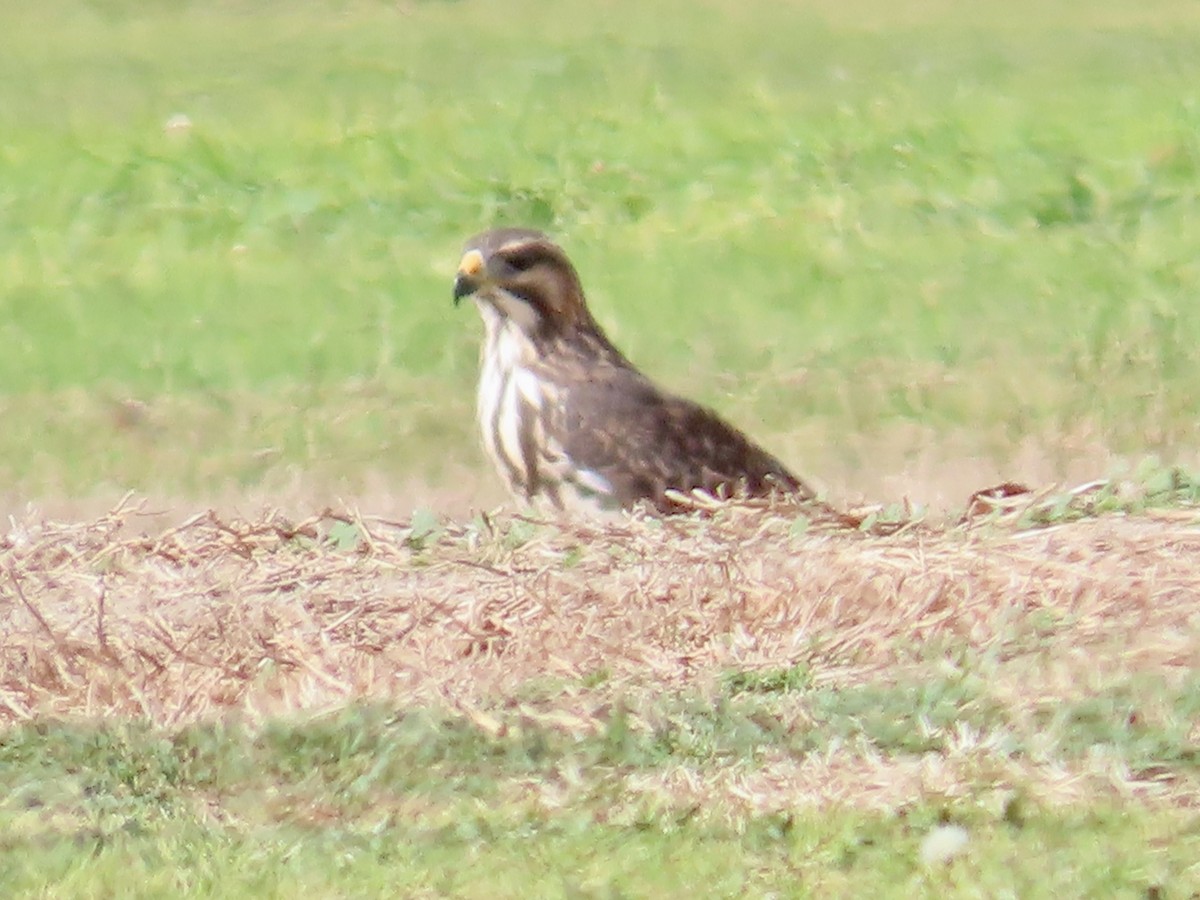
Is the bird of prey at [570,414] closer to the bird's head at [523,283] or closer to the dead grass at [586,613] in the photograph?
the bird's head at [523,283]

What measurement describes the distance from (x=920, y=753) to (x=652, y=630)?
3.84ft

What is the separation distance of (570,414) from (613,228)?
8.83m

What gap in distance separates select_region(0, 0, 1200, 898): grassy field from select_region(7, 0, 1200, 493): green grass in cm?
6

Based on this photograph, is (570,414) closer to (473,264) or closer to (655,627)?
(473,264)

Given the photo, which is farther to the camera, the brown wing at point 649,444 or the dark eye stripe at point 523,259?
the dark eye stripe at point 523,259

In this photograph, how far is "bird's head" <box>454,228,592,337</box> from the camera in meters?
10.3

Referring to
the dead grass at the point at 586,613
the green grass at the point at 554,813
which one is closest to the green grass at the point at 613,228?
the dead grass at the point at 586,613

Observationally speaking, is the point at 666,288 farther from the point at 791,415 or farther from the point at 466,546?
the point at 466,546

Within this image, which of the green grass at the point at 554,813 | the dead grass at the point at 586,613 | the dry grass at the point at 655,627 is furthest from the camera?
the dead grass at the point at 586,613

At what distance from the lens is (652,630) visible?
7.82 m

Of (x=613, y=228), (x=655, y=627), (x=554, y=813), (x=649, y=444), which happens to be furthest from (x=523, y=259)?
(x=613, y=228)

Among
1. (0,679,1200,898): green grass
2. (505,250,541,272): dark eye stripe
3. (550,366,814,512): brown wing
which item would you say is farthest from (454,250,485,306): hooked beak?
(0,679,1200,898): green grass

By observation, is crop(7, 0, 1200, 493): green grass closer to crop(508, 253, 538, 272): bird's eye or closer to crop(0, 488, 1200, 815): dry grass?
crop(508, 253, 538, 272): bird's eye

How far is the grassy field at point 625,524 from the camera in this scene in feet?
21.8
